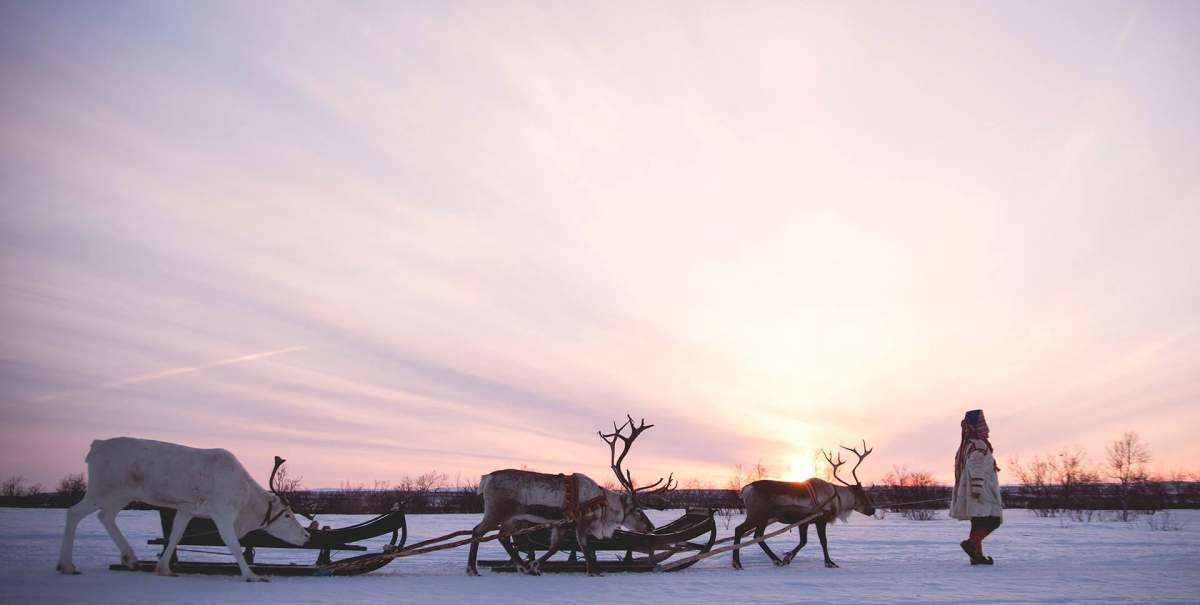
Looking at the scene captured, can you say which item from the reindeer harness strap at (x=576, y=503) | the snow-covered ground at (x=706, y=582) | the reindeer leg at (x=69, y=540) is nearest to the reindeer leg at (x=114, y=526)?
the reindeer leg at (x=69, y=540)

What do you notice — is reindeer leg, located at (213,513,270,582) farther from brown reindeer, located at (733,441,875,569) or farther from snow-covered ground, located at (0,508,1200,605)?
brown reindeer, located at (733,441,875,569)

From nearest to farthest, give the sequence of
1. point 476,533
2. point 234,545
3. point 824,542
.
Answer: point 234,545 < point 476,533 < point 824,542

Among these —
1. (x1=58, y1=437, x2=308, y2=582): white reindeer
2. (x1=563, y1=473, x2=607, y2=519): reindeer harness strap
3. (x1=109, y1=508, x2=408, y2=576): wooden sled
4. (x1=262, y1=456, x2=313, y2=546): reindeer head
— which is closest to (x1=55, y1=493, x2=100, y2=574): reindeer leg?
(x1=58, y1=437, x2=308, y2=582): white reindeer

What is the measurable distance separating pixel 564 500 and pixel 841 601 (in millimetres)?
4103

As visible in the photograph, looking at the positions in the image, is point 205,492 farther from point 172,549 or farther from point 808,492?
point 808,492

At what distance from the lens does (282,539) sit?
31.0 ft

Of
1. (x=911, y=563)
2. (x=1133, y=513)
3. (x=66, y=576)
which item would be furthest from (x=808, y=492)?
(x=1133, y=513)

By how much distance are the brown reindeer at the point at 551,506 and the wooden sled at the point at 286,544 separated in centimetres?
123

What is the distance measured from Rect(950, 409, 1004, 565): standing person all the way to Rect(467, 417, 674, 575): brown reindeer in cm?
490

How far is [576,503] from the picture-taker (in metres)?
10.0

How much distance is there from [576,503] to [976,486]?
252 inches

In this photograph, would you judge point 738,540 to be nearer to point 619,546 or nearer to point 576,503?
point 619,546

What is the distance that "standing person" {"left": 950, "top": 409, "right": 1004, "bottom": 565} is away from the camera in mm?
11031

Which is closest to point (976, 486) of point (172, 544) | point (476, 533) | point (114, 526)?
point (476, 533)
